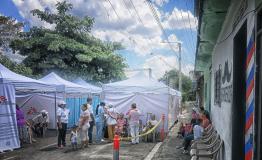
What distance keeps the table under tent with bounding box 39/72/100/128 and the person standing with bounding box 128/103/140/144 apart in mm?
4199

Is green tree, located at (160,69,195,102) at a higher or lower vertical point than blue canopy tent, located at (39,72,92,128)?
higher

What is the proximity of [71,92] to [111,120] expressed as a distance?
3.75m

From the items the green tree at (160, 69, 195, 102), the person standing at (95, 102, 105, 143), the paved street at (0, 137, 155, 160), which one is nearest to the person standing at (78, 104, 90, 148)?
the paved street at (0, 137, 155, 160)

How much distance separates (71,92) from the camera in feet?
60.5

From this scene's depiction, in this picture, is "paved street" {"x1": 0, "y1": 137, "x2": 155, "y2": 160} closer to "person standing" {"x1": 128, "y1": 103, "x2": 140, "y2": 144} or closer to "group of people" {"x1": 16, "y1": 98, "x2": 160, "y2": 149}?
"group of people" {"x1": 16, "y1": 98, "x2": 160, "y2": 149}

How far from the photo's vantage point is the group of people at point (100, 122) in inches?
528

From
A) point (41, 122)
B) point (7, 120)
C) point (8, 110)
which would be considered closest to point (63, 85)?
point (41, 122)

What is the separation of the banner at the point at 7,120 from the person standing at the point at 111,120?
4303mm

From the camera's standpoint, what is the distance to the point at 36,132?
54.6 feet

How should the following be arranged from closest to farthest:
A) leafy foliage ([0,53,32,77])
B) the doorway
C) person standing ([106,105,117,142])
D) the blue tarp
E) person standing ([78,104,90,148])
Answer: the doorway → person standing ([78,104,90,148]) → person standing ([106,105,117,142]) → the blue tarp → leafy foliage ([0,53,32,77])

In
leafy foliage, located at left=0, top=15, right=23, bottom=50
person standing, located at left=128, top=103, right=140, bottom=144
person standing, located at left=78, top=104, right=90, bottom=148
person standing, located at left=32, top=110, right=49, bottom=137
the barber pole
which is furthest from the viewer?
leafy foliage, located at left=0, top=15, right=23, bottom=50

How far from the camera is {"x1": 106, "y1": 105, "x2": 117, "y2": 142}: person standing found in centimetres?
1549

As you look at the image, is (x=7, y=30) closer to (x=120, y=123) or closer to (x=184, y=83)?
(x=120, y=123)

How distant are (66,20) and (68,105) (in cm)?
1203
